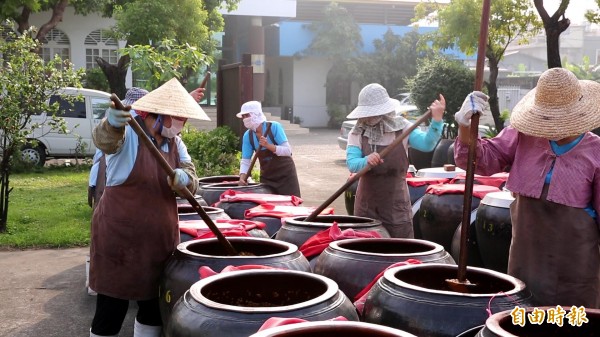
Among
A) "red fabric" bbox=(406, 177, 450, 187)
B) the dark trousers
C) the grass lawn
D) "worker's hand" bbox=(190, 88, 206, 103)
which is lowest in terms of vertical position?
the grass lawn

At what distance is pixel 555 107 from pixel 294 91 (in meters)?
27.5

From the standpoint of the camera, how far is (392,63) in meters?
A: 29.3

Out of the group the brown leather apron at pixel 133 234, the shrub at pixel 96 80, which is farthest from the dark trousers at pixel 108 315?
the shrub at pixel 96 80

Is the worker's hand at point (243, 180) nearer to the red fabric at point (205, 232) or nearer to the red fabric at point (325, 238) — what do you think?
the red fabric at point (205, 232)

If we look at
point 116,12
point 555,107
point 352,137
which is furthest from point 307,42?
point 555,107

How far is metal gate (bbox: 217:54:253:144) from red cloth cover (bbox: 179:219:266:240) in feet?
17.9

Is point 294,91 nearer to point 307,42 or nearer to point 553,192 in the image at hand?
point 307,42

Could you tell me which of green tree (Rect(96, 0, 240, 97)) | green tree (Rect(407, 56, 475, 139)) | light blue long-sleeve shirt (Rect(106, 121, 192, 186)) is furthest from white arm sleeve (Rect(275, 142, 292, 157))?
green tree (Rect(407, 56, 475, 139))

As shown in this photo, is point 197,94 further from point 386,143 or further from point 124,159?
point 386,143

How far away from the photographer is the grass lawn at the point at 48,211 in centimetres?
871

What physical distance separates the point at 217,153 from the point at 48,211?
2.61 meters

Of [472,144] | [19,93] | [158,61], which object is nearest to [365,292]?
[472,144]

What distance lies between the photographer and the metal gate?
33.4ft

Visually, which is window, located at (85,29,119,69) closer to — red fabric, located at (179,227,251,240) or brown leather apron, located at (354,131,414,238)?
brown leather apron, located at (354,131,414,238)
